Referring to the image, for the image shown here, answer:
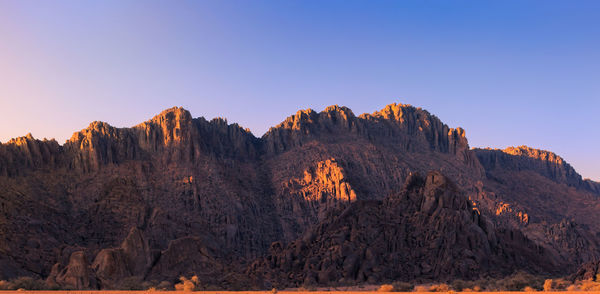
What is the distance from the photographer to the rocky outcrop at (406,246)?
7762 centimetres

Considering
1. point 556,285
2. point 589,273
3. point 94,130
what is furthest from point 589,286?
point 94,130

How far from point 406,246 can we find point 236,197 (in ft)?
216

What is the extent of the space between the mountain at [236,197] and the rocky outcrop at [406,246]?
439 millimetres

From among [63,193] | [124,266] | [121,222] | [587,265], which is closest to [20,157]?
[63,193]

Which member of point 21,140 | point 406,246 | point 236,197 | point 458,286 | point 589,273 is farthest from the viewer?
point 236,197

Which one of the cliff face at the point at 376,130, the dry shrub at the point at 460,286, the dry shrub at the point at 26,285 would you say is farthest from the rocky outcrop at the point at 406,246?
the cliff face at the point at 376,130

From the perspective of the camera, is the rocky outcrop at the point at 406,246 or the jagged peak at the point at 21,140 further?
the jagged peak at the point at 21,140

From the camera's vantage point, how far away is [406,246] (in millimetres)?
84875

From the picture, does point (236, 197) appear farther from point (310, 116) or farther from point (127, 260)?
point (127, 260)

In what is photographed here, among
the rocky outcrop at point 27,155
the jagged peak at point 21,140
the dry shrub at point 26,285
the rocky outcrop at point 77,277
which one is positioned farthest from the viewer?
the jagged peak at point 21,140

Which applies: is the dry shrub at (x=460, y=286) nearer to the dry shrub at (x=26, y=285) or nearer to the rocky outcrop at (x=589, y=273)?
the rocky outcrop at (x=589, y=273)

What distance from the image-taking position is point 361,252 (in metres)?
80.9

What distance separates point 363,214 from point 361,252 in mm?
10744

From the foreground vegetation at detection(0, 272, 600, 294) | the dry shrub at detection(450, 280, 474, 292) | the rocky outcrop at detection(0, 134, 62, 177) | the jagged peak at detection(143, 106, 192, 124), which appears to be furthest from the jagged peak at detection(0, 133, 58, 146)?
the dry shrub at detection(450, 280, 474, 292)
